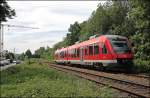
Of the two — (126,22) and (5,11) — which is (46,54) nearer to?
(126,22)

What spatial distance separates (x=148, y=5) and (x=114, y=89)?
43.9 ft

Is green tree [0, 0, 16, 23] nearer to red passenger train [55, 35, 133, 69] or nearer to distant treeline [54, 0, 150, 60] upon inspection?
red passenger train [55, 35, 133, 69]

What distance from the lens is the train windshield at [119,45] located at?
28.5m

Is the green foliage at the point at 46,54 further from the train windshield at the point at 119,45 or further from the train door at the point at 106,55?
the train windshield at the point at 119,45

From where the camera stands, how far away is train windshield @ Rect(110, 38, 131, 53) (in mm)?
28489

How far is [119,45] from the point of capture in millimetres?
29016

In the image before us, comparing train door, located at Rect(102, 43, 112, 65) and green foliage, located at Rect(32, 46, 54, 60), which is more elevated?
green foliage, located at Rect(32, 46, 54, 60)

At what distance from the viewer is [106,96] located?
13883 millimetres

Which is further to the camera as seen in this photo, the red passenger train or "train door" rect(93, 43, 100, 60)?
"train door" rect(93, 43, 100, 60)

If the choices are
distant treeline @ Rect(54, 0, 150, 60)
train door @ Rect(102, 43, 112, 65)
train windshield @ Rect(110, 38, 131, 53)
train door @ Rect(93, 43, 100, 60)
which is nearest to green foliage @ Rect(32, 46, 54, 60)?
distant treeline @ Rect(54, 0, 150, 60)

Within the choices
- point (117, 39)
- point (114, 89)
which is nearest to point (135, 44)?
point (117, 39)

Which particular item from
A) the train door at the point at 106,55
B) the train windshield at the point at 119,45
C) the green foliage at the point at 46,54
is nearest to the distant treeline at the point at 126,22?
the train windshield at the point at 119,45

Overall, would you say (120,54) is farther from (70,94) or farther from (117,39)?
(70,94)

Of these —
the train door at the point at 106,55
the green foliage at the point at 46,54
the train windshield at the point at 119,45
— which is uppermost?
the green foliage at the point at 46,54
